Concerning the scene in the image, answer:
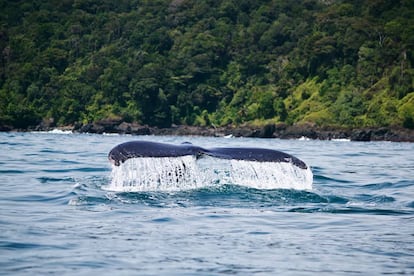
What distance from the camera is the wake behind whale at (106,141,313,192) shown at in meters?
10.1

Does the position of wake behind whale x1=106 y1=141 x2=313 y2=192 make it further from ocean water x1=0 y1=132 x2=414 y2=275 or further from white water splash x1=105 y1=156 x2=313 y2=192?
ocean water x1=0 y1=132 x2=414 y2=275

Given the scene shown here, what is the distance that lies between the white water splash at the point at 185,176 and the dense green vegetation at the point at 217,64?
68.0 metres

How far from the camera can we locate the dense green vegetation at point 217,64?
3469 inches

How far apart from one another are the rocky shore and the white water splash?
64.4 meters

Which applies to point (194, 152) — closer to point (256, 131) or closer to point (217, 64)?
point (256, 131)

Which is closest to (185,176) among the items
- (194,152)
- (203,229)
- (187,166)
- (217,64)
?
(187,166)

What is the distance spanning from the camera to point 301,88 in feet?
306

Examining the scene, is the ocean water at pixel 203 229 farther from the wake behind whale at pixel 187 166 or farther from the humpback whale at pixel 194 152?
the humpback whale at pixel 194 152

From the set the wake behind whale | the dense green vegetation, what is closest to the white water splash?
the wake behind whale

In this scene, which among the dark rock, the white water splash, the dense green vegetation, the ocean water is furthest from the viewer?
the dense green vegetation

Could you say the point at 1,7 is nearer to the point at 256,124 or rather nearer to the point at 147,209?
the point at 256,124

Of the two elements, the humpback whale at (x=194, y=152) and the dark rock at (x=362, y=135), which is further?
the dark rock at (x=362, y=135)

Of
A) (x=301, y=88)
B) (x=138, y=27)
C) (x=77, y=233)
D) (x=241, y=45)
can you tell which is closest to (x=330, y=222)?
(x=77, y=233)

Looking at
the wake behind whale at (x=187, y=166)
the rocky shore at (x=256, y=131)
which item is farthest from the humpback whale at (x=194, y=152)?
the rocky shore at (x=256, y=131)
